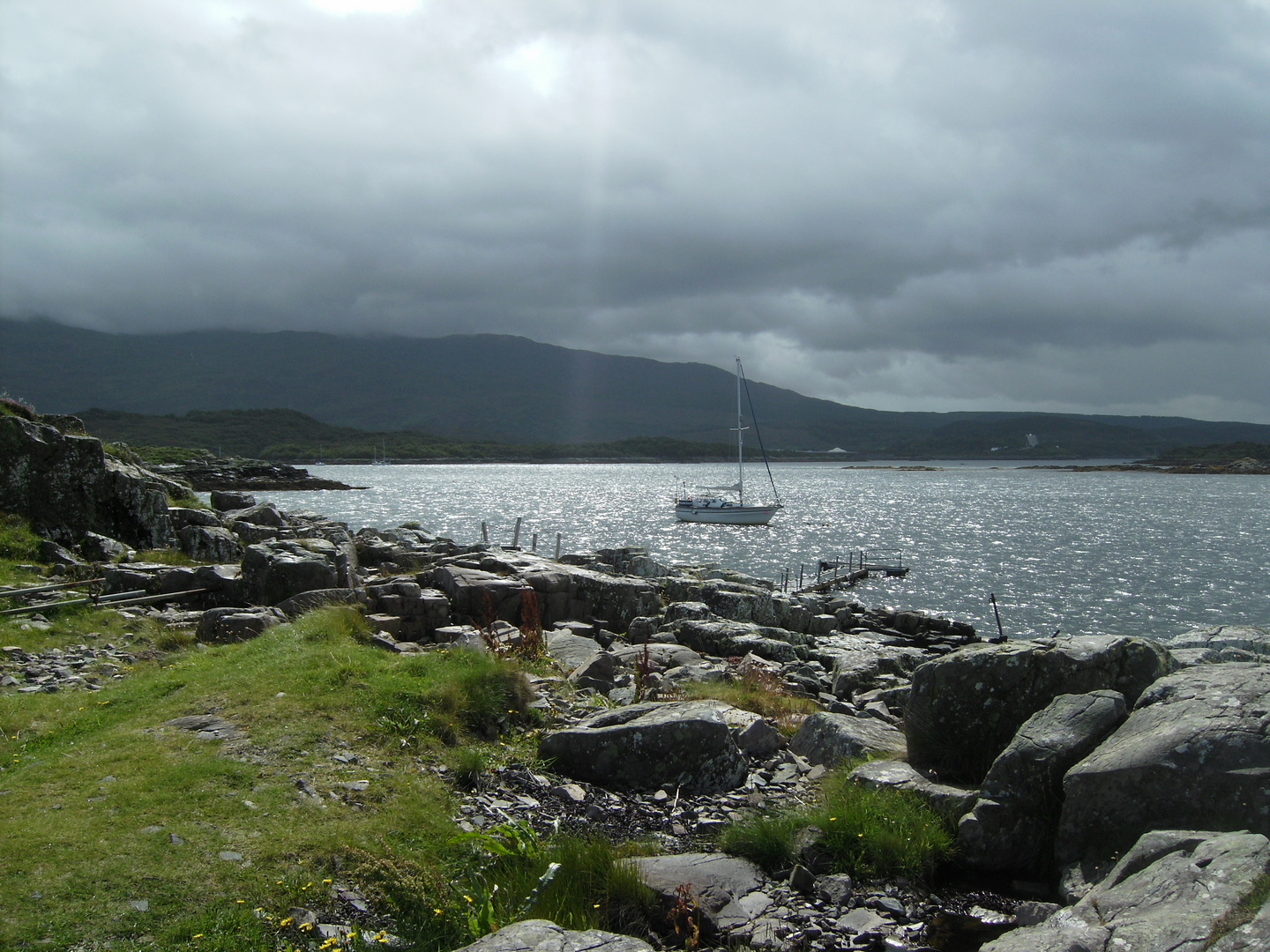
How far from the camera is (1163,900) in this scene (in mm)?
5305

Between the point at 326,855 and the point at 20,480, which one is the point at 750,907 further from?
the point at 20,480

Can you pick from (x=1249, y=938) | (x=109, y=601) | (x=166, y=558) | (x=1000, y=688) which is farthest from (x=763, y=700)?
(x=166, y=558)

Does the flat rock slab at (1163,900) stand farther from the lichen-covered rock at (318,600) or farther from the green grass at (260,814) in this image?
the lichen-covered rock at (318,600)

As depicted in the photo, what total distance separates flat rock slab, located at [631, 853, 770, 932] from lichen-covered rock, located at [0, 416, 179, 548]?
20990mm

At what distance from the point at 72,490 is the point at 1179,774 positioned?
2573 centimetres

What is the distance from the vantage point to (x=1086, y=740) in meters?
7.79

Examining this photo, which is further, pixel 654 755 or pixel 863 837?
pixel 654 755

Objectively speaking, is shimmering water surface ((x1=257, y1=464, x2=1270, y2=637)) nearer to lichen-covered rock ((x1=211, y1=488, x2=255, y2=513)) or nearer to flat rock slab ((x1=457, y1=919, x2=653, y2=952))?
lichen-covered rock ((x1=211, y1=488, x2=255, y2=513))

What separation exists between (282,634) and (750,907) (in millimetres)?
8864

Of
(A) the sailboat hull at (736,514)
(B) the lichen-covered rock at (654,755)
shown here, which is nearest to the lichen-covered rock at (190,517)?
(B) the lichen-covered rock at (654,755)

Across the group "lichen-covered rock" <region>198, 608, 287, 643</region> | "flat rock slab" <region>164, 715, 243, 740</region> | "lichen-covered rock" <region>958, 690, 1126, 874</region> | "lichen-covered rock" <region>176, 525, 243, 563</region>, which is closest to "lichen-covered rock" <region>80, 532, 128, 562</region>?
"lichen-covered rock" <region>176, 525, 243, 563</region>

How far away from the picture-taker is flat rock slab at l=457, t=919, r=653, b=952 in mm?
4820

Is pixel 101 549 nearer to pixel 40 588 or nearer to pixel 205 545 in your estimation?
pixel 205 545

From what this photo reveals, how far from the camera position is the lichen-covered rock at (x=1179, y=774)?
21.7 feet
